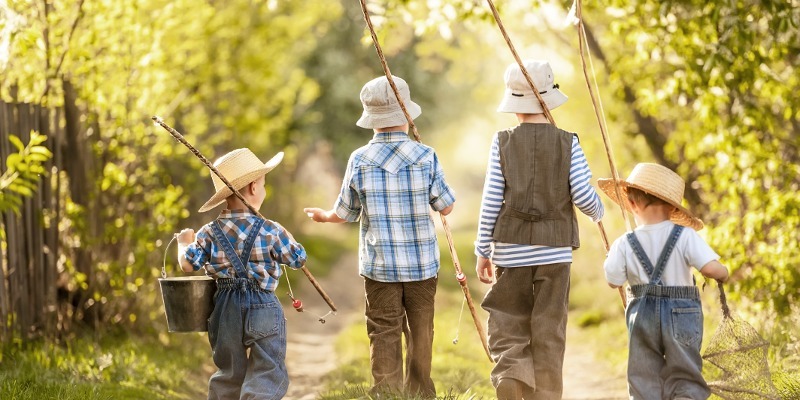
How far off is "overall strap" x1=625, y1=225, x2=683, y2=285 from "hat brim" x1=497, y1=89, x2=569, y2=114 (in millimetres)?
965

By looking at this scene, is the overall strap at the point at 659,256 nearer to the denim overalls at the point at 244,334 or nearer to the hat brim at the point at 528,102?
the hat brim at the point at 528,102

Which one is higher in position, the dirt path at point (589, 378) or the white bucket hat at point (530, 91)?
the white bucket hat at point (530, 91)

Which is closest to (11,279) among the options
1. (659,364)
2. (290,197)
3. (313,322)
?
(659,364)

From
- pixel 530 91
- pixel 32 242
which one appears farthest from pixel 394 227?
pixel 32 242

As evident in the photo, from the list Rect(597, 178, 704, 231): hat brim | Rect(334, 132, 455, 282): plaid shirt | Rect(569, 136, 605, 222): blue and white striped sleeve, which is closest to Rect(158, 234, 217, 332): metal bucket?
Rect(334, 132, 455, 282): plaid shirt

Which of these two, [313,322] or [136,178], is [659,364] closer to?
[136,178]

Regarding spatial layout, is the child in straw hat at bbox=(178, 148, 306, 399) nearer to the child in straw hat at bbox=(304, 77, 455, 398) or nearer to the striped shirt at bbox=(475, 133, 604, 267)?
the child in straw hat at bbox=(304, 77, 455, 398)

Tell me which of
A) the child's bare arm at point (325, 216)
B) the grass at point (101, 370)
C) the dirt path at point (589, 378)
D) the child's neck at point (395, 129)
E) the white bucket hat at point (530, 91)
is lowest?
the dirt path at point (589, 378)

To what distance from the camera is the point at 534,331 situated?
5609 mm

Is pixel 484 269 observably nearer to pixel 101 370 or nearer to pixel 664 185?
Result: pixel 664 185

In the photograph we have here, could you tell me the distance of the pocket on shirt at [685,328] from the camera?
16.3ft

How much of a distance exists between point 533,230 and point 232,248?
160 centimetres

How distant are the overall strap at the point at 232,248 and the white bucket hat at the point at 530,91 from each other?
4.87 feet

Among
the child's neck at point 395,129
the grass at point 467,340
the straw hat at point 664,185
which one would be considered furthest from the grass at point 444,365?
the straw hat at point 664,185
